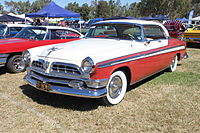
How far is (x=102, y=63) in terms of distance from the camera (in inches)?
138

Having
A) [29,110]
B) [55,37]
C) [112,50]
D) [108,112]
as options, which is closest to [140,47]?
[112,50]

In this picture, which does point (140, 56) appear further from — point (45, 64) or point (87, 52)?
point (45, 64)

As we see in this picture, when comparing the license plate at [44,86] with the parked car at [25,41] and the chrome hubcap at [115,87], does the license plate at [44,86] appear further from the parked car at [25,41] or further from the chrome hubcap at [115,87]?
the parked car at [25,41]

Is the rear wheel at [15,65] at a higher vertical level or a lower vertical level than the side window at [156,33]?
lower

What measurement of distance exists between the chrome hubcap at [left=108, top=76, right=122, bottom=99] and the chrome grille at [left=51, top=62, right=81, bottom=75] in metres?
0.70

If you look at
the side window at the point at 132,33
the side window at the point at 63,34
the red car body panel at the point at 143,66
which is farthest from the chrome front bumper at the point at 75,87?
the side window at the point at 63,34

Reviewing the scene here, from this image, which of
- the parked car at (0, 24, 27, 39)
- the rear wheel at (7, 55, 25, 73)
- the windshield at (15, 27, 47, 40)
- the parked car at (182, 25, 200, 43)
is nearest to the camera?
the rear wheel at (7, 55, 25, 73)

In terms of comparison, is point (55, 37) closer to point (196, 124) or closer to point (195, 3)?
point (196, 124)

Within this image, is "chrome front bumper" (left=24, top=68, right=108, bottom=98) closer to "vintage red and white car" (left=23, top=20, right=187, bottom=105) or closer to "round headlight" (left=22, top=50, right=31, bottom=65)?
"vintage red and white car" (left=23, top=20, right=187, bottom=105)

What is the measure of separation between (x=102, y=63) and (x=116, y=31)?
1705 millimetres

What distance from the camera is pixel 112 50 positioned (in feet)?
12.6

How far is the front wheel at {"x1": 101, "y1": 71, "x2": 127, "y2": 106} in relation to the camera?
3.81 metres

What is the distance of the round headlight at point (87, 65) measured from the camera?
3.38 metres

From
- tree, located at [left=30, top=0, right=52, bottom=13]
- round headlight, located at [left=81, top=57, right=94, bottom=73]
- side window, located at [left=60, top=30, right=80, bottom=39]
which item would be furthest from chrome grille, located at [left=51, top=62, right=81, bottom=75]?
tree, located at [left=30, top=0, right=52, bottom=13]
